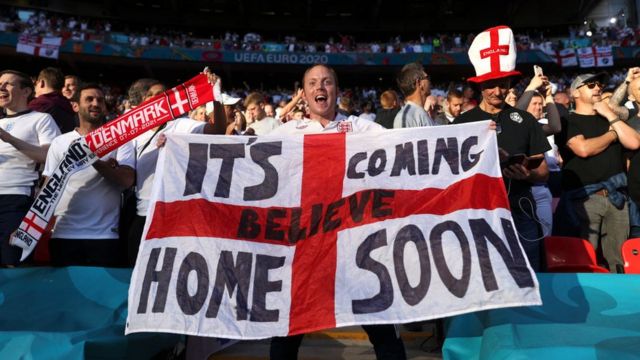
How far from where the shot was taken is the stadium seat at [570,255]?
409 centimetres

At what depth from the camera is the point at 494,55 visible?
3.90 m

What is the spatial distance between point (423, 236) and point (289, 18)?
35.8 meters

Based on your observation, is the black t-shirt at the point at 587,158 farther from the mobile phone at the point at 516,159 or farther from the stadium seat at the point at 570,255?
the mobile phone at the point at 516,159

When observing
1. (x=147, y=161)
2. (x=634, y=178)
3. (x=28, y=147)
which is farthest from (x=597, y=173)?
(x=28, y=147)

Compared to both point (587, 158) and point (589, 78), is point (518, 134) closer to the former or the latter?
point (587, 158)

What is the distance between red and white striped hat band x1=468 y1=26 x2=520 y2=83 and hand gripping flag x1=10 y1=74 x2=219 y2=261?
1.80 meters

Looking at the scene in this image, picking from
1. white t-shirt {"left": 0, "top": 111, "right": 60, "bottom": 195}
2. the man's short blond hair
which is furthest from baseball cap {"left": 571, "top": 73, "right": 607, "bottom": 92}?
white t-shirt {"left": 0, "top": 111, "right": 60, "bottom": 195}

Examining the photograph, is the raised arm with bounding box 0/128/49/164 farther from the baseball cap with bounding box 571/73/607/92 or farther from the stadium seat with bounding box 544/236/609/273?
the baseball cap with bounding box 571/73/607/92

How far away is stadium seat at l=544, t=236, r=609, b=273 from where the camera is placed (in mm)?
4090

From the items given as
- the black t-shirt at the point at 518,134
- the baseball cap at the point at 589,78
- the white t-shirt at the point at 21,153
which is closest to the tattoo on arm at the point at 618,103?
the baseball cap at the point at 589,78

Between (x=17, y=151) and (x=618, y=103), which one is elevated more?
(x=618, y=103)

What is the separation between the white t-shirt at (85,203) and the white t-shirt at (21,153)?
0.40 meters

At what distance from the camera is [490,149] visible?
3.25 metres

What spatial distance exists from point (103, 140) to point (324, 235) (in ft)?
5.78
